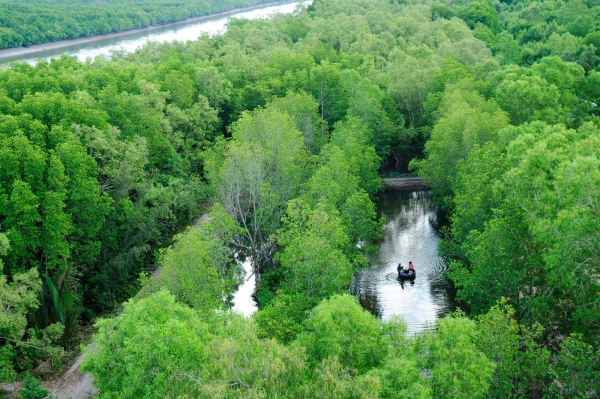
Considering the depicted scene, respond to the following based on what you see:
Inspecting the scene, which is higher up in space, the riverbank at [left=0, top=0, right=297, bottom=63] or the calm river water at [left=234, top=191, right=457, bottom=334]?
the riverbank at [left=0, top=0, right=297, bottom=63]

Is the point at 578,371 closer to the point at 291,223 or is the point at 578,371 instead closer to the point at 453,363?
the point at 453,363

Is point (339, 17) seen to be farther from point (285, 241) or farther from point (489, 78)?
point (285, 241)

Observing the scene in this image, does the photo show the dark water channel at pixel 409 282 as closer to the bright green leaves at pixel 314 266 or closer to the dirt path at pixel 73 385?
the bright green leaves at pixel 314 266

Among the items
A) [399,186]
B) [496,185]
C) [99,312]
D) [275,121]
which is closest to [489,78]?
[399,186]

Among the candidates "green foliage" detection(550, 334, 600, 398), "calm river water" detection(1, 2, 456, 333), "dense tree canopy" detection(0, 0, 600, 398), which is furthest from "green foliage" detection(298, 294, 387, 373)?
"calm river water" detection(1, 2, 456, 333)

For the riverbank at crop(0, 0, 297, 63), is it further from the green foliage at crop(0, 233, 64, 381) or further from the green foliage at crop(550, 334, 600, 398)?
the green foliage at crop(550, 334, 600, 398)

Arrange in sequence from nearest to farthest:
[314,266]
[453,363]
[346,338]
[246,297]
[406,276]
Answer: [453,363]
[346,338]
[314,266]
[406,276]
[246,297]

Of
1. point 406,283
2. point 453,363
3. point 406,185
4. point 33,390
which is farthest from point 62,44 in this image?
point 453,363
